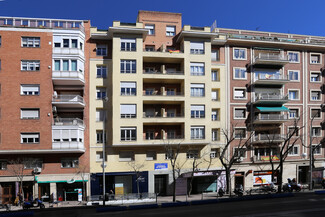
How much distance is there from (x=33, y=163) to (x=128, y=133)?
35.3 ft

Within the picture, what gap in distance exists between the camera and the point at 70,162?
28047mm

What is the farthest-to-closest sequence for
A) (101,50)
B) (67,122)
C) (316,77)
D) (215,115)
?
1. (316,77)
2. (215,115)
3. (101,50)
4. (67,122)

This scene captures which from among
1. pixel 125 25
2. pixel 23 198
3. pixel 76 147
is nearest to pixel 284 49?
pixel 125 25

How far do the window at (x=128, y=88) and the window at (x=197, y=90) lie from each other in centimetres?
716

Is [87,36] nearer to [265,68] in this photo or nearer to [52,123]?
[52,123]

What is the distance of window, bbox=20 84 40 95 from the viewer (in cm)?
2683

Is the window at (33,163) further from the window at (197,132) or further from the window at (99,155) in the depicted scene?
the window at (197,132)

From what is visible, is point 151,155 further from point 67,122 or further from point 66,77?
point 66,77

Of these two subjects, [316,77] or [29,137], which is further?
[316,77]

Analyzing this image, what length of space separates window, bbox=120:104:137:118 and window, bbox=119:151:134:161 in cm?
441

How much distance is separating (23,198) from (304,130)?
36588 mm

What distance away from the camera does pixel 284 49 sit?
34.4 m

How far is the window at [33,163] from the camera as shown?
26.3 meters

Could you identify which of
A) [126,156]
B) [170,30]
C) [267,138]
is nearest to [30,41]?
[170,30]
